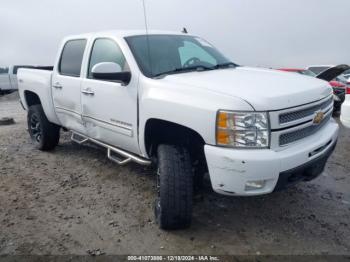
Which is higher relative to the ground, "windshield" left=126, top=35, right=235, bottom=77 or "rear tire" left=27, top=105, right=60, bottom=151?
"windshield" left=126, top=35, right=235, bottom=77

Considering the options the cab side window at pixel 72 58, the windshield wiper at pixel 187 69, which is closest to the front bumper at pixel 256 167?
the windshield wiper at pixel 187 69

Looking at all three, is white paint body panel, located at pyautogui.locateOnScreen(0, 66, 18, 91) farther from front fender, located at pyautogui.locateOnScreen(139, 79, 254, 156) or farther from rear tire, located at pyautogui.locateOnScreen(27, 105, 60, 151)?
front fender, located at pyautogui.locateOnScreen(139, 79, 254, 156)

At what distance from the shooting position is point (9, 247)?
116 inches

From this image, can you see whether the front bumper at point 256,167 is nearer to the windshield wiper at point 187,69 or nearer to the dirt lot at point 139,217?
the dirt lot at point 139,217

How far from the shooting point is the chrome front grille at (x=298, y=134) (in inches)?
107

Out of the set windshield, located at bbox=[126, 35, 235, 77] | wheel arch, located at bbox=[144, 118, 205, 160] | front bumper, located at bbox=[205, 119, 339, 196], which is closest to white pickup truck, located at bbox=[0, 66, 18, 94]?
windshield, located at bbox=[126, 35, 235, 77]

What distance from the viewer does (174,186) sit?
2893 mm

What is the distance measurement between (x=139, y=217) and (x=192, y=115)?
129cm

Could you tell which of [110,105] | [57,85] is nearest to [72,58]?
[57,85]

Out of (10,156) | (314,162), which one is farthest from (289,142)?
(10,156)

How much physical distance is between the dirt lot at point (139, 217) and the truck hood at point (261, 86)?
118 centimetres

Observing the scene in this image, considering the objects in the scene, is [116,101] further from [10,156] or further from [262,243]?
[10,156]

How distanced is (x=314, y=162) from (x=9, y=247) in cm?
265

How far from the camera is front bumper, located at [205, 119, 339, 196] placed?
254cm
